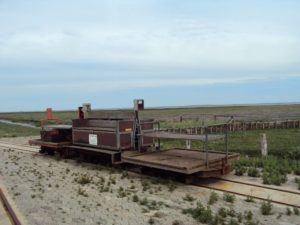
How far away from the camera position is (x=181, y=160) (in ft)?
37.0

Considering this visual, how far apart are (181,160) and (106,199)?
3057 mm

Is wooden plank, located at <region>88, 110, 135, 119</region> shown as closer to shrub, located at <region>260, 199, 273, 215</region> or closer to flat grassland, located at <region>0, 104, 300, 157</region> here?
flat grassland, located at <region>0, 104, 300, 157</region>

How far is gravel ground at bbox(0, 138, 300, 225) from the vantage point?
7.34m

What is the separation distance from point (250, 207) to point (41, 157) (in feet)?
34.5

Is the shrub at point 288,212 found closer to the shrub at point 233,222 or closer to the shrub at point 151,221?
the shrub at point 233,222

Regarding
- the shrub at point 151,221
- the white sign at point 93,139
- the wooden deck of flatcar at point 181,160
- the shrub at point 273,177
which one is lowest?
the shrub at point 151,221

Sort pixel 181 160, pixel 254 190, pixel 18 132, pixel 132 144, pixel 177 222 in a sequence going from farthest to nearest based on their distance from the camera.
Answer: pixel 18 132 < pixel 132 144 < pixel 181 160 < pixel 254 190 < pixel 177 222

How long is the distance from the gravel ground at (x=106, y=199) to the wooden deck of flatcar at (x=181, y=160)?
434 millimetres

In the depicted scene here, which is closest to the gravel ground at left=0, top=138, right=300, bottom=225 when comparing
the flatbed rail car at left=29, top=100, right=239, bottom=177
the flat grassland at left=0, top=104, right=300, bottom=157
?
the flatbed rail car at left=29, top=100, right=239, bottom=177

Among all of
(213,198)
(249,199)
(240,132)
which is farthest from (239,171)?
(240,132)

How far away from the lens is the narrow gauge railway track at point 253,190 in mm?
8668

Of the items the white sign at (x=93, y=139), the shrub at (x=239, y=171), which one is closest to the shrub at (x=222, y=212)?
the shrub at (x=239, y=171)

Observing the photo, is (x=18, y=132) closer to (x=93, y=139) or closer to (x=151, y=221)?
(x=93, y=139)

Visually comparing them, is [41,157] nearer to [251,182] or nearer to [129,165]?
[129,165]
